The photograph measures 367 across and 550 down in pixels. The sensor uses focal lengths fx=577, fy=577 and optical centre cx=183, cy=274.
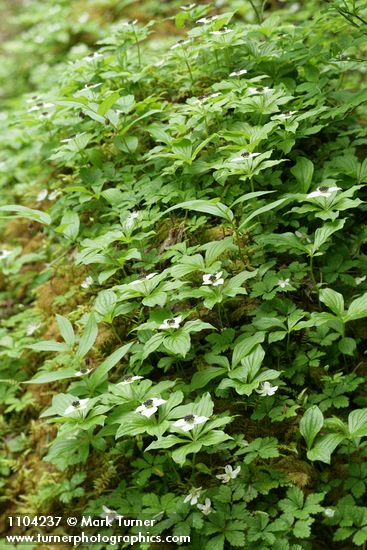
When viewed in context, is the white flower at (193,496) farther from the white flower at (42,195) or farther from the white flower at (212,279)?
the white flower at (42,195)

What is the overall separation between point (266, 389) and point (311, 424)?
0.74ft

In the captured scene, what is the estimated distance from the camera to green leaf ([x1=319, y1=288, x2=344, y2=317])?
2.37 meters

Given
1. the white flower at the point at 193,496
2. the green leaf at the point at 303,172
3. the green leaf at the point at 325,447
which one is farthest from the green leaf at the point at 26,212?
the green leaf at the point at 325,447

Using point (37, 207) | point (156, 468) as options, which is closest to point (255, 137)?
point (156, 468)

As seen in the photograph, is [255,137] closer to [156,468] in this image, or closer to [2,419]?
[156,468]

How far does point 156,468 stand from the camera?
2379mm

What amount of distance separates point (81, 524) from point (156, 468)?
0.49m

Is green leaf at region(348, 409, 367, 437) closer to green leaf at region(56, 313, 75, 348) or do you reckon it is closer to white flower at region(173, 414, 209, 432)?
white flower at region(173, 414, 209, 432)

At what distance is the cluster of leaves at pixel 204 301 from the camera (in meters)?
2.24

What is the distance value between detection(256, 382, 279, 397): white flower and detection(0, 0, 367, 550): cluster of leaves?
13mm

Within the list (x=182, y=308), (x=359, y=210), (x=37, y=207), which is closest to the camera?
(x=182, y=308)

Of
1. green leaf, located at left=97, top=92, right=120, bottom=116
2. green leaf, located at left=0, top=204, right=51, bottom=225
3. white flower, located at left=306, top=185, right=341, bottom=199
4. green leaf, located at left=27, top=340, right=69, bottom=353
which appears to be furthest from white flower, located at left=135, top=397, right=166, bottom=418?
green leaf, located at left=97, top=92, right=120, bottom=116

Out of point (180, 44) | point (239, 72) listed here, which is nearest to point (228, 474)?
point (239, 72)

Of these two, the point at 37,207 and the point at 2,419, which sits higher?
the point at 37,207
